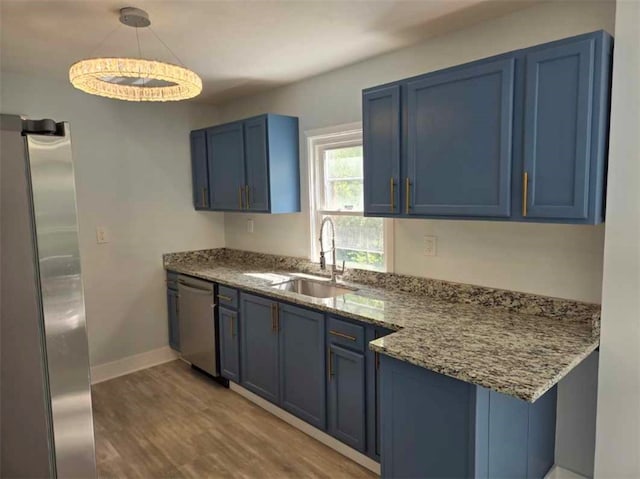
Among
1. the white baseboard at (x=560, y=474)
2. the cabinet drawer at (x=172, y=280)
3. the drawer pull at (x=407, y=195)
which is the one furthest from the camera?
the cabinet drawer at (x=172, y=280)

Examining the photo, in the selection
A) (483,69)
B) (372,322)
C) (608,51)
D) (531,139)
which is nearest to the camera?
(608,51)

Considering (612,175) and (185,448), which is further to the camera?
(185,448)

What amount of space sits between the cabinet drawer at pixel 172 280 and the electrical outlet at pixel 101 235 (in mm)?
608

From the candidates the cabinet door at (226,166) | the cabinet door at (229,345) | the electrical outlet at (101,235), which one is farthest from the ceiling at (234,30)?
the cabinet door at (229,345)

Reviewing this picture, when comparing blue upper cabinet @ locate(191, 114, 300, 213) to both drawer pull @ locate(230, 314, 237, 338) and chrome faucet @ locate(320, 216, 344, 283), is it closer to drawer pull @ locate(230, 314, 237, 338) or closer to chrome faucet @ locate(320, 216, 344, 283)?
chrome faucet @ locate(320, 216, 344, 283)

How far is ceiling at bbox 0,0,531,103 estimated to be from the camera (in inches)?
79.9

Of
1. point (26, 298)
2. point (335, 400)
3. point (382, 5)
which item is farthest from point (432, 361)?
point (382, 5)

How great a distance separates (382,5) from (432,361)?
165 cm

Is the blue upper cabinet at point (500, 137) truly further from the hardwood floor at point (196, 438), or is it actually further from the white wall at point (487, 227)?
the hardwood floor at point (196, 438)

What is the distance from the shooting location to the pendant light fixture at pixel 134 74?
6.02ft

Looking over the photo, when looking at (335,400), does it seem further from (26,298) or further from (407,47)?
(407,47)

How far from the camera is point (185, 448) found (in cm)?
259

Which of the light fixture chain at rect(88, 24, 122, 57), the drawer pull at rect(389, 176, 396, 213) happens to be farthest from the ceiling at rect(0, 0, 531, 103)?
the drawer pull at rect(389, 176, 396, 213)

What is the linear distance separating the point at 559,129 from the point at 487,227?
28.9 inches
